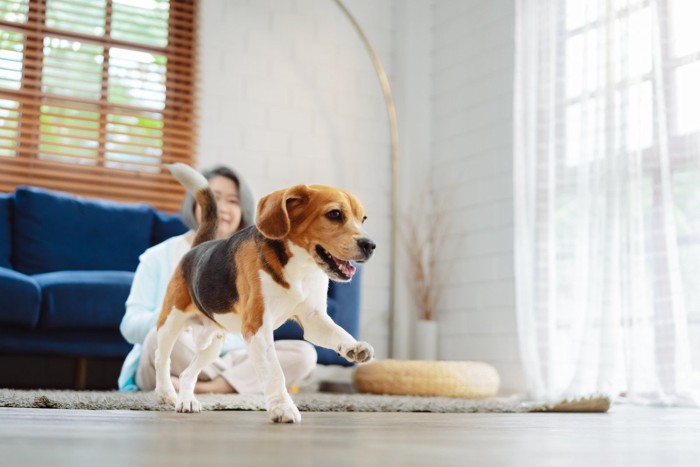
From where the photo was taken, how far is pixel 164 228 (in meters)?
3.85

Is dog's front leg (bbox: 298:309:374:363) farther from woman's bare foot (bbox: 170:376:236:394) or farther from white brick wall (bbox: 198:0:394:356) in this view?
white brick wall (bbox: 198:0:394:356)

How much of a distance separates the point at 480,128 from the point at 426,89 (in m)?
0.59

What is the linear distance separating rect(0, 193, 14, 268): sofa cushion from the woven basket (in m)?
1.61

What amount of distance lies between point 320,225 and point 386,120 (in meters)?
3.67

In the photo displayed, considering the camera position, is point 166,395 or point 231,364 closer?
point 166,395

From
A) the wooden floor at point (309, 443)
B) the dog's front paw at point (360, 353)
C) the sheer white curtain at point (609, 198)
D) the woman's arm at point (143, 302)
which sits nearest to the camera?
the wooden floor at point (309, 443)

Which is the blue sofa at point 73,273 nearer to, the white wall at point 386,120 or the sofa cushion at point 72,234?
the sofa cushion at point 72,234

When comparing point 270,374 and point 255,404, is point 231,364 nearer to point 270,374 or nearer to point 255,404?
point 255,404

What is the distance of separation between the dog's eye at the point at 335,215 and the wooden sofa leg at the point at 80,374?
223 cm

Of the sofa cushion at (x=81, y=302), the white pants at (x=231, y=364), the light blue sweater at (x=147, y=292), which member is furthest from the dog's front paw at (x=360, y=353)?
the sofa cushion at (x=81, y=302)

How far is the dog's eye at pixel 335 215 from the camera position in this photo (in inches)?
53.2

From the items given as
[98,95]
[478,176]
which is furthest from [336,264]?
[98,95]

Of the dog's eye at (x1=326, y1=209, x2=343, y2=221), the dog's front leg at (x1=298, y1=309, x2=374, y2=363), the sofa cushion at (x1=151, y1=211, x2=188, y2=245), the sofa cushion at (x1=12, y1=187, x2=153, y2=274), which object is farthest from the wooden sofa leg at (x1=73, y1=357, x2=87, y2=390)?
the dog's eye at (x1=326, y1=209, x2=343, y2=221)

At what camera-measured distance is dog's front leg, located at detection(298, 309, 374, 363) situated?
128 cm
